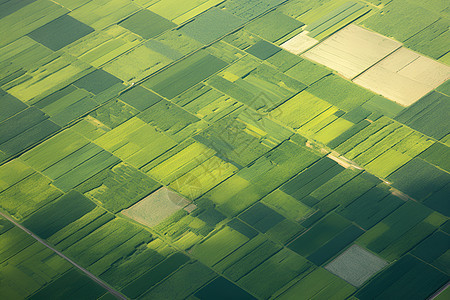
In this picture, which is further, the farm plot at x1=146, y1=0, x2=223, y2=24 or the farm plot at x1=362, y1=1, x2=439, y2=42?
the farm plot at x1=146, y1=0, x2=223, y2=24

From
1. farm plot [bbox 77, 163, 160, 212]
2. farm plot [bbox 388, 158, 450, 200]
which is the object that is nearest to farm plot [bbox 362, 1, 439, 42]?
farm plot [bbox 388, 158, 450, 200]

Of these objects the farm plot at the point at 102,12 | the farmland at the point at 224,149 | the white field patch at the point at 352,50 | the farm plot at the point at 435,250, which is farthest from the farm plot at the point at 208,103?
the farm plot at the point at 435,250

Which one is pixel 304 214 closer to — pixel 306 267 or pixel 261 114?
pixel 306 267

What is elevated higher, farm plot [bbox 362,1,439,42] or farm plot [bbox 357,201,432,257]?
farm plot [bbox 362,1,439,42]

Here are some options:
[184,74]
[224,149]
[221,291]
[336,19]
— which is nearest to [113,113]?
[184,74]

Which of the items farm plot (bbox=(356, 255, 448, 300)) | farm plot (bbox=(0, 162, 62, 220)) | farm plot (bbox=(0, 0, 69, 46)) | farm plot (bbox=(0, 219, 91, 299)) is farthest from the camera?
farm plot (bbox=(0, 0, 69, 46))

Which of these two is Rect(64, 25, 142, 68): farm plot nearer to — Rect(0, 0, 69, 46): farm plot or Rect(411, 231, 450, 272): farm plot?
Rect(0, 0, 69, 46): farm plot

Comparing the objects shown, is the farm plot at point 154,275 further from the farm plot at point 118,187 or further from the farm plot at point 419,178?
the farm plot at point 419,178

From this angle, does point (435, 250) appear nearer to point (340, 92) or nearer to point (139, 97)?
point (340, 92)
